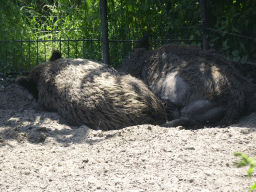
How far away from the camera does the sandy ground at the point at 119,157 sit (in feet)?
7.21

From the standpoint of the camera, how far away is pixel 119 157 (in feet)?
9.00

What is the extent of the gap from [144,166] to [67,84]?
192cm

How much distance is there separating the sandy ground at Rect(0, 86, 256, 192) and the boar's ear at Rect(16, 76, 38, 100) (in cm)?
70

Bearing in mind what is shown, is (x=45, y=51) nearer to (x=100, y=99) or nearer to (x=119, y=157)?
(x=100, y=99)

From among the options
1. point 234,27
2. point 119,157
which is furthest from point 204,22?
point 119,157

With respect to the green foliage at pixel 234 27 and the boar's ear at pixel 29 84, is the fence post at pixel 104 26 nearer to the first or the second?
the boar's ear at pixel 29 84

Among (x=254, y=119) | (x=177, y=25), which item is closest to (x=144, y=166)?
(x=254, y=119)

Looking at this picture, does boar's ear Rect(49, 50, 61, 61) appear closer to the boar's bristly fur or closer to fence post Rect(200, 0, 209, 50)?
the boar's bristly fur

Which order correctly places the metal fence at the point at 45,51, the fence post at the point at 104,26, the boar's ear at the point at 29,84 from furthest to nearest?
the metal fence at the point at 45,51 → the fence post at the point at 104,26 → the boar's ear at the point at 29,84

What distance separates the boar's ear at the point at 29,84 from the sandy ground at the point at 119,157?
70 centimetres

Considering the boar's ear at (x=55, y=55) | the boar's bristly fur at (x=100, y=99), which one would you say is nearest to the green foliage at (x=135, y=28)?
the boar's ear at (x=55, y=55)

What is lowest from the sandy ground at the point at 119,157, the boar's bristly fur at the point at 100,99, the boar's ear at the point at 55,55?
the sandy ground at the point at 119,157

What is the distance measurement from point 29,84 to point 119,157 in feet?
7.93

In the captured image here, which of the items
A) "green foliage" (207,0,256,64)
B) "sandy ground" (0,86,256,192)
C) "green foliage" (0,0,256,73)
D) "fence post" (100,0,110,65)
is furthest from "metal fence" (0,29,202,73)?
"sandy ground" (0,86,256,192)
